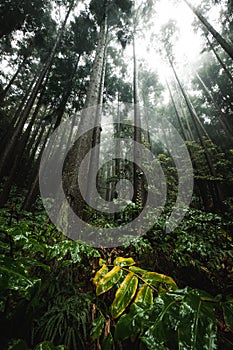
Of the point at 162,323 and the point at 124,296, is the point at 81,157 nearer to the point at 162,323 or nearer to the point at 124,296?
the point at 124,296

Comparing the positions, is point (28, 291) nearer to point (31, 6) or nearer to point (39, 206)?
point (39, 206)

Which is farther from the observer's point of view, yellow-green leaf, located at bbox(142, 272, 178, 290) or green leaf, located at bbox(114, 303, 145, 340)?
yellow-green leaf, located at bbox(142, 272, 178, 290)

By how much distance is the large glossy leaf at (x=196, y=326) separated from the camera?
0.46 metres

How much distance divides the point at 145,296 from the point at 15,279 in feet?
1.79

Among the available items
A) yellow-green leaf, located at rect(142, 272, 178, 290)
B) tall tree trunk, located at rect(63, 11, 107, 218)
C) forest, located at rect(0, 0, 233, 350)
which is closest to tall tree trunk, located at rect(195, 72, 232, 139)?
forest, located at rect(0, 0, 233, 350)

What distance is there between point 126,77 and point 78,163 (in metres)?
13.4

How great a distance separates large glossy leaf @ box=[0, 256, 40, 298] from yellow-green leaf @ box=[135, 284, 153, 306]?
1.43ft

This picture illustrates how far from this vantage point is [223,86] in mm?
15109

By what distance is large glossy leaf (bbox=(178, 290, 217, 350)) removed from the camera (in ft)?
1.51

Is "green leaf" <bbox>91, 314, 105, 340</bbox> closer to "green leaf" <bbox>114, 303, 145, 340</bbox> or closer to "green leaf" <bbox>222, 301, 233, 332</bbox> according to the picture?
"green leaf" <bbox>114, 303, 145, 340</bbox>


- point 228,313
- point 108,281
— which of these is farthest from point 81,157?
point 228,313

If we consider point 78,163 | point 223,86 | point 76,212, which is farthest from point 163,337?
point 223,86

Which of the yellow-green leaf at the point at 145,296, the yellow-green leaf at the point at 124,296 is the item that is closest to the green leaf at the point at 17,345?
the yellow-green leaf at the point at 124,296

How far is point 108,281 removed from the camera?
88 centimetres
